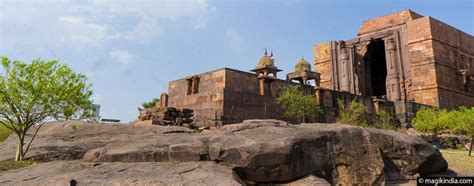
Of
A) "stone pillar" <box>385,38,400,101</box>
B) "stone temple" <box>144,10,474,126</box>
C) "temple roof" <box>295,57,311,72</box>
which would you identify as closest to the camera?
"stone temple" <box>144,10,474,126</box>

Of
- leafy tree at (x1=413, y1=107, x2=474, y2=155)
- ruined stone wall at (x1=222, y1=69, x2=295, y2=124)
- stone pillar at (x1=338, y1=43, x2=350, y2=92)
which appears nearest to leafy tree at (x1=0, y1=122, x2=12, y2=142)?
ruined stone wall at (x1=222, y1=69, x2=295, y2=124)

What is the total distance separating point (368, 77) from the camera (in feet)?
110

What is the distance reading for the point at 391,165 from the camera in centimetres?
725

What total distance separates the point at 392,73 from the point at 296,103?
16.6 metres

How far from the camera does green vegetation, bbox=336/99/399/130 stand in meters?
17.3

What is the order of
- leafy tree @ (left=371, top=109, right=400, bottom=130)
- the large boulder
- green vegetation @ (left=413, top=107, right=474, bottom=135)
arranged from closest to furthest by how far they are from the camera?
the large boulder → leafy tree @ (left=371, top=109, right=400, bottom=130) → green vegetation @ (left=413, top=107, right=474, bottom=135)

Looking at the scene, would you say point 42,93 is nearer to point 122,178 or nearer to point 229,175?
point 122,178

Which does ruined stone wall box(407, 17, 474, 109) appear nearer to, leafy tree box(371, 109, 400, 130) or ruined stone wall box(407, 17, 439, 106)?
ruined stone wall box(407, 17, 439, 106)

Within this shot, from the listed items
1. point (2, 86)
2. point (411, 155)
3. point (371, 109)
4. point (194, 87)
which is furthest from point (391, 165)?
point (371, 109)

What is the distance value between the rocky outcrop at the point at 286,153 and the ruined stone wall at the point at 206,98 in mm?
6804

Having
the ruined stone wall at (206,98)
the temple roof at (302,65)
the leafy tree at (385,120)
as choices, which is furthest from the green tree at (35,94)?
the temple roof at (302,65)

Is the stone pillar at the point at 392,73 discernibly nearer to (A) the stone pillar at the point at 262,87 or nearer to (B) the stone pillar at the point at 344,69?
(B) the stone pillar at the point at 344,69

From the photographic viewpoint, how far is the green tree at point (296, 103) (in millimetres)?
16234

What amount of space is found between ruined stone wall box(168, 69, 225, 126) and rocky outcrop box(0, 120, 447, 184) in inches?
268
